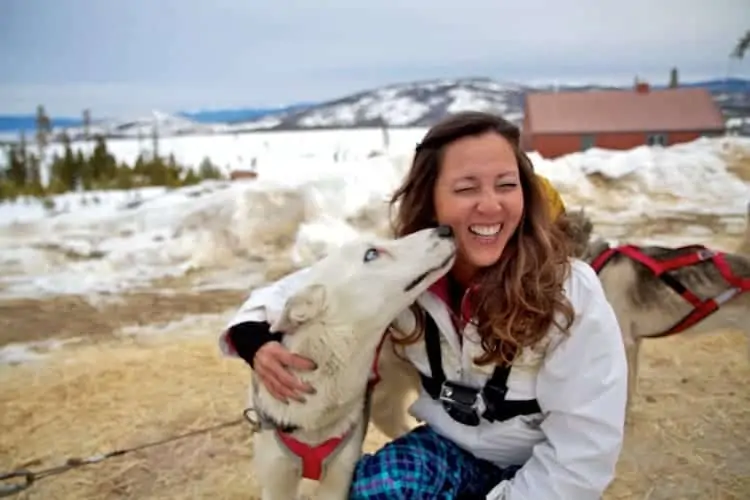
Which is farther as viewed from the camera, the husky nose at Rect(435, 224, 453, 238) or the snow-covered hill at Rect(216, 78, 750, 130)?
the snow-covered hill at Rect(216, 78, 750, 130)

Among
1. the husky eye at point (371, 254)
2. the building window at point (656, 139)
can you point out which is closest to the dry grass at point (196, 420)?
the husky eye at point (371, 254)

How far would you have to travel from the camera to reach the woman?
1349 mm

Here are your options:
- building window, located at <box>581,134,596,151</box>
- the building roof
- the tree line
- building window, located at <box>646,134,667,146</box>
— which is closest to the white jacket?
the building roof

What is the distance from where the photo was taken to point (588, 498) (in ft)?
4.47

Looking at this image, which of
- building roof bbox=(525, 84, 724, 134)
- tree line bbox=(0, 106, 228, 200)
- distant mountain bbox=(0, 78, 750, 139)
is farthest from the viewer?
building roof bbox=(525, 84, 724, 134)

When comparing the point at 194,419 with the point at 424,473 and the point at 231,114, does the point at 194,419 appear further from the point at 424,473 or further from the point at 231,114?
the point at 231,114

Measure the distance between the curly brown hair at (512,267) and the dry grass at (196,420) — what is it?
1.20 metres

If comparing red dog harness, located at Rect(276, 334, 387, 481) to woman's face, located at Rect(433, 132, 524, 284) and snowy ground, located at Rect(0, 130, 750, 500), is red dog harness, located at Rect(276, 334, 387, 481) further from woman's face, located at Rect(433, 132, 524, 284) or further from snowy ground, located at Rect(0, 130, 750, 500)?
snowy ground, located at Rect(0, 130, 750, 500)

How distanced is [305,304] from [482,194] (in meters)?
0.41

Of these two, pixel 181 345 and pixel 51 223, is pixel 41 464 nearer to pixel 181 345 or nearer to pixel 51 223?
pixel 181 345

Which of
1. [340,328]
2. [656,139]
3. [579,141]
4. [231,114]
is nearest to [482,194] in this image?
[340,328]

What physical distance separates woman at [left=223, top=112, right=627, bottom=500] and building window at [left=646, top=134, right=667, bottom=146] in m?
5.03

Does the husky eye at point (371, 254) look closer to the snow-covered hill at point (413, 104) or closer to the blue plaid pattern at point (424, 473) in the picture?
the blue plaid pattern at point (424, 473)

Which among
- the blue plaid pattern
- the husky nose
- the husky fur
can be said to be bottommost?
the blue plaid pattern
